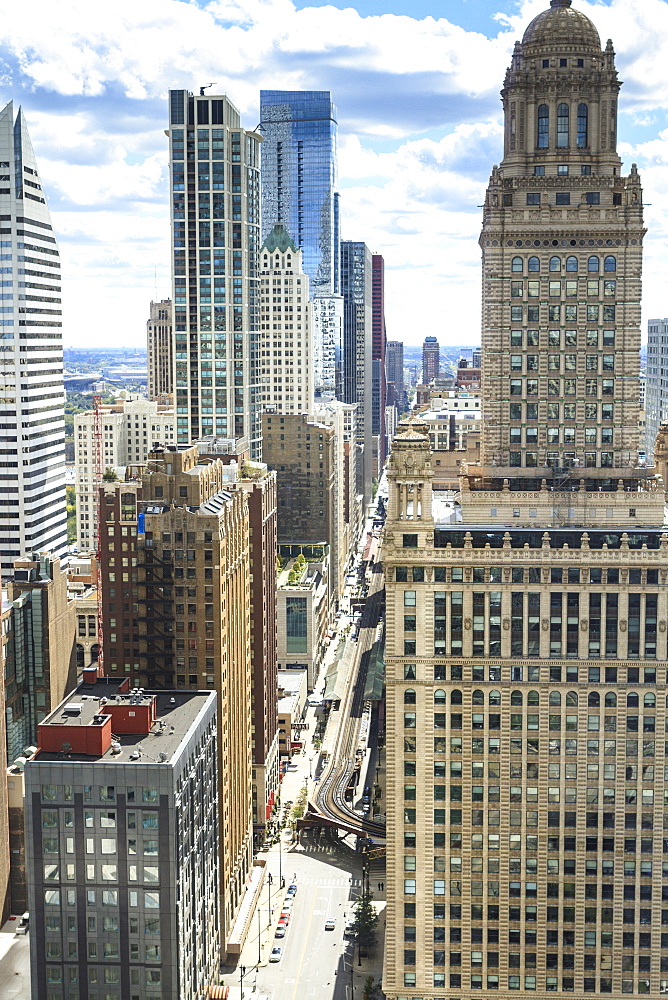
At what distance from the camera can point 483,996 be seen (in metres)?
139

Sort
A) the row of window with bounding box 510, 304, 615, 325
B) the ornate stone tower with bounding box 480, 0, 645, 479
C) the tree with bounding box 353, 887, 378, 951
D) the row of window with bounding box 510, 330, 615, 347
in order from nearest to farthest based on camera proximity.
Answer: the ornate stone tower with bounding box 480, 0, 645, 479
the row of window with bounding box 510, 304, 615, 325
the row of window with bounding box 510, 330, 615, 347
the tree with bounding box 353, 887, 378, 951

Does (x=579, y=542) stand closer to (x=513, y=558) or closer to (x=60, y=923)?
(x=513, y=558)

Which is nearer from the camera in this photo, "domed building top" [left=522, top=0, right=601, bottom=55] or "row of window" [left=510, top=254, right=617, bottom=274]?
"row of window" [left=510, top=254, right=617, bottom=274]

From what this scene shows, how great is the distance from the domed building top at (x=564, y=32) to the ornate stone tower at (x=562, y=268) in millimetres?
167

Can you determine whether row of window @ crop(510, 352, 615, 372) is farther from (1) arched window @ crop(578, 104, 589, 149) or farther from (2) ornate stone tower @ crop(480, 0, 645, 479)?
(1) arched window @ crop(578, 104, 589, 149)

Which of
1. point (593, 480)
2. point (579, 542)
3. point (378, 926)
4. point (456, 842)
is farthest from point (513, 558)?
point (378, 926)

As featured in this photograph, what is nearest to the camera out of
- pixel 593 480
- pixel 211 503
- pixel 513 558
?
pixel 513 558

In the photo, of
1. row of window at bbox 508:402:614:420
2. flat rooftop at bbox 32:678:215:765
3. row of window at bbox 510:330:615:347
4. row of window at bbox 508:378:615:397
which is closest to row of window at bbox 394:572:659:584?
row of window at bbox 508:402:614:420

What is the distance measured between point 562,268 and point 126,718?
2934 inches

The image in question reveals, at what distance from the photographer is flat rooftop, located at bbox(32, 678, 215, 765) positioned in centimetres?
13888

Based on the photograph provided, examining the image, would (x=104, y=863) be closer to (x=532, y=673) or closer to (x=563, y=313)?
(x=532, y=673)

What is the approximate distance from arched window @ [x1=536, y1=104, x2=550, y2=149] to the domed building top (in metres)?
6.86

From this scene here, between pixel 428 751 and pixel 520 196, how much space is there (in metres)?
66.4

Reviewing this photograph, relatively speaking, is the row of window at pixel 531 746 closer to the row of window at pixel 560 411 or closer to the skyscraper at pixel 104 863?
the skyscraper at pixel 104 863
